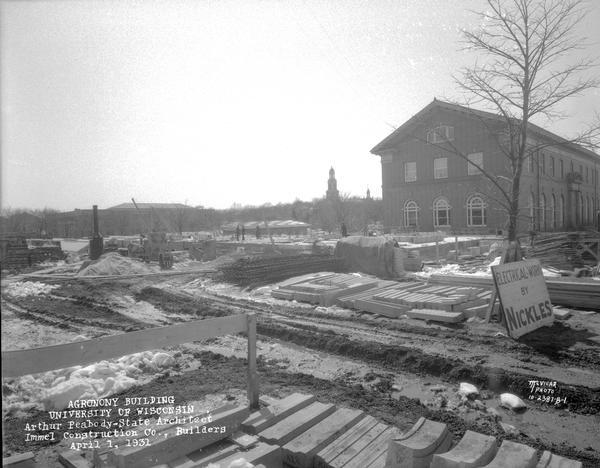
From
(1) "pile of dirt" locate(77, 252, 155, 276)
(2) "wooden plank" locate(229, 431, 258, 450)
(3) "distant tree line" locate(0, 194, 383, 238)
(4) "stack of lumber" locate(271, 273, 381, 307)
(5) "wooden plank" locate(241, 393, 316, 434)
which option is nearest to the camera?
(2) "wooden plank" locate(229, 431, 258, 450)

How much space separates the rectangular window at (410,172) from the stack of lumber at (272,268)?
20624mm

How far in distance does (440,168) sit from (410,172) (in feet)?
8.24

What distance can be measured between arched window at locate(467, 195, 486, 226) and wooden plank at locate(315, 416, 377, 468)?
2985 cm

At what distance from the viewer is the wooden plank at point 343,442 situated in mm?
3268

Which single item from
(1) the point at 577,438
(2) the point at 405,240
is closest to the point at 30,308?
(1) the point at 577,438

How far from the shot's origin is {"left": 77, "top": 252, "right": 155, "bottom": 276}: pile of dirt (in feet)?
60.6

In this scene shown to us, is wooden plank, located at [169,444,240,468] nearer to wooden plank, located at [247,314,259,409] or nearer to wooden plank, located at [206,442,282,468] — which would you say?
wooden plank, located at [206,442,282,468]

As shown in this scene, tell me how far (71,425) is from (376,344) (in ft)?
14.7

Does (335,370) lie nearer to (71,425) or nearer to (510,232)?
(71,425)

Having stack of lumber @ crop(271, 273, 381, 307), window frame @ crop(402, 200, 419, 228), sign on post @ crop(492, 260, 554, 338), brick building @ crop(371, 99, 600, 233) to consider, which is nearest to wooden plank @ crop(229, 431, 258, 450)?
sign on post @ crop(492, 260, 554, 338)

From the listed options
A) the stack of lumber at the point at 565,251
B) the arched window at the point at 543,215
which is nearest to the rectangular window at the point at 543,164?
the arched window at the point at 543,215

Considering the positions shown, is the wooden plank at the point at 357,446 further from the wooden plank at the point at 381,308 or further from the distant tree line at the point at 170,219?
the distant tree line at the point at 170,219

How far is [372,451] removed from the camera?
348cm

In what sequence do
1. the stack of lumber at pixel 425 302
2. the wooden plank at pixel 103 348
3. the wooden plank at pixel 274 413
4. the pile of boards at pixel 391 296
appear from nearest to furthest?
1. the wooden plank at pixel 103 348
2. the wooden plank at pixel 274 413
3. the stack of lumber at pixel 425 302
4. the pile of boards at pixel 391 296
